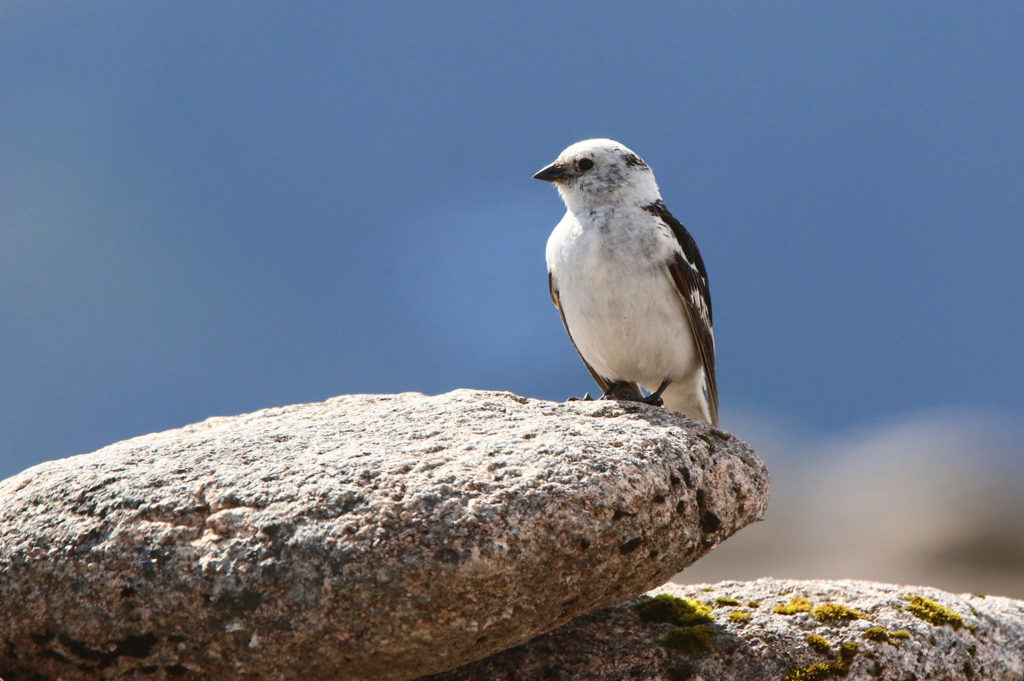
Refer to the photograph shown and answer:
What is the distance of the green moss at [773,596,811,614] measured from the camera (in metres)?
7.15

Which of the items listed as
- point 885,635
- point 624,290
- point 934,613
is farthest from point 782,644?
point 624,290

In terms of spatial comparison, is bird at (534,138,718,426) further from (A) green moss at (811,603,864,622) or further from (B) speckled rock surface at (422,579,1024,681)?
(A) green moss at (811,603,864,622)

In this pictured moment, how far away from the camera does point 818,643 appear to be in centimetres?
679

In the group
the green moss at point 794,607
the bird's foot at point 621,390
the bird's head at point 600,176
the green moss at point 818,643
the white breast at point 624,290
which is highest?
the bird's head at point 600,176

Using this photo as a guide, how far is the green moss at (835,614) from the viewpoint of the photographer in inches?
277

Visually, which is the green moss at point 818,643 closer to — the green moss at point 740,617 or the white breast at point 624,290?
the green moss at point 740,617

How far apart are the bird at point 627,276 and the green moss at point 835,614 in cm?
244

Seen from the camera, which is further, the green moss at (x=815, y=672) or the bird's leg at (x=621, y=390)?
the bird's leg at (x=621, y=390)

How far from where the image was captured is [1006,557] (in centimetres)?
1866

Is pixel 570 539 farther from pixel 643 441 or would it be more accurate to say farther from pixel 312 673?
pixel 312 673

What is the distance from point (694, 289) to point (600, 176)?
133 centimetres

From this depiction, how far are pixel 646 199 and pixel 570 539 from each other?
439 cm

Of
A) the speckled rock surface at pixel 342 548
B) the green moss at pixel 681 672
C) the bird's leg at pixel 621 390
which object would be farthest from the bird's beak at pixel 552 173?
the green moss at pixel 681 672

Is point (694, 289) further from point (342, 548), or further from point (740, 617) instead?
point (342, 548)
